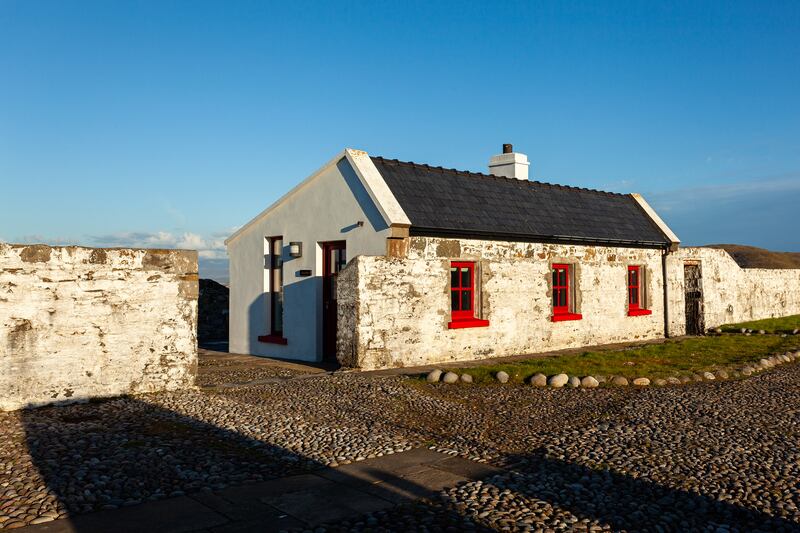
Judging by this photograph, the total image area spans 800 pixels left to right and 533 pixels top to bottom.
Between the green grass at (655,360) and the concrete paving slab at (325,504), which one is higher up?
the green grass at (655,360)

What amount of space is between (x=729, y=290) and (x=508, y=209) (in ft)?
38.2

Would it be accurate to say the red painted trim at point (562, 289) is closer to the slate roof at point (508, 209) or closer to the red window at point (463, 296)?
the slate roof at point (508, 209)

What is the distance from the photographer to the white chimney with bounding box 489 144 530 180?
746 inches

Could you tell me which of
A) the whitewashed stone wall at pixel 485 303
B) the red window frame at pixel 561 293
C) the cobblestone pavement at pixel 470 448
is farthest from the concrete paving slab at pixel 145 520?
the red window frame at pixel 561 293

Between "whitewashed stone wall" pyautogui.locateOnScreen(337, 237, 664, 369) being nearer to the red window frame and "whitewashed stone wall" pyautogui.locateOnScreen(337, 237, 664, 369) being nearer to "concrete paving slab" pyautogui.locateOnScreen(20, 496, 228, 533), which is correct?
the red window frame

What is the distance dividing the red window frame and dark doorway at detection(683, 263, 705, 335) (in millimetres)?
6291

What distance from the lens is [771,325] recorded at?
71.9 feet

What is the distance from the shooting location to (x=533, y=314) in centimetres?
1516

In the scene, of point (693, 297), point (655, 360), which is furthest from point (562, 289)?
point (693, 297)

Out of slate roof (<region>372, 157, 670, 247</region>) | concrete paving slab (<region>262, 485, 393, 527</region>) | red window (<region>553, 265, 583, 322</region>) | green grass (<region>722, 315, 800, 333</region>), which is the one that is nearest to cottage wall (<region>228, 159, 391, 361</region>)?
slate roof (<region>372, 157, 670, 247</region>)

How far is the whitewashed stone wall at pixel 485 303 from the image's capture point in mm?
12000

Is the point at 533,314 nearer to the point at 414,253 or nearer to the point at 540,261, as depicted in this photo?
the point at 540,261

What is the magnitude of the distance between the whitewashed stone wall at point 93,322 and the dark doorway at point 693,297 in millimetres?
16514

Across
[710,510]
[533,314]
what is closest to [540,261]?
[533,314]
